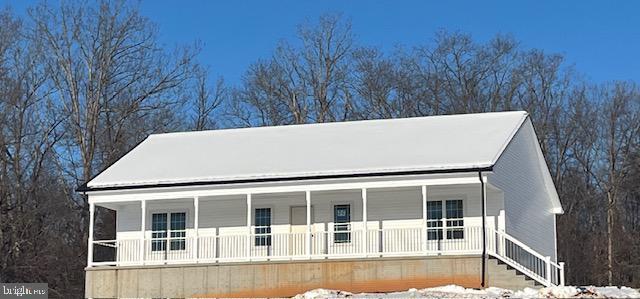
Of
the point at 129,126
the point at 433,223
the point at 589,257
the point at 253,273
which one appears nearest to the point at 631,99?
the point at 589,257

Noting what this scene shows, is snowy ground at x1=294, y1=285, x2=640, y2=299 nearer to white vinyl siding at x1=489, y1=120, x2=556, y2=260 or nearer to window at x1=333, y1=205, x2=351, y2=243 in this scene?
window at x1=333, y1=205, x2=351, y2=243

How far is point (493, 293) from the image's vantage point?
92.1ft

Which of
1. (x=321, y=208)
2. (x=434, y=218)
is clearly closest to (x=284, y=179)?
(x=321, y=208)

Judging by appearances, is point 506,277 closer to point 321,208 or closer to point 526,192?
point 526,192

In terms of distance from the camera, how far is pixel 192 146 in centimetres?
3872

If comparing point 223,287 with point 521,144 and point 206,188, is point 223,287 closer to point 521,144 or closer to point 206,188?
point 206,188

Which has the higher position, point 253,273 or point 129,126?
point 129,126

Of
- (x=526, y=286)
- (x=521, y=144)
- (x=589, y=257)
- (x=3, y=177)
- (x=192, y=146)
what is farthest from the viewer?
(x=589, y=257)

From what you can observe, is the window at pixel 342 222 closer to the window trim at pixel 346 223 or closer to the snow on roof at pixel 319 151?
the window trim at pixel 346 223

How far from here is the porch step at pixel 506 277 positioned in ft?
99.0

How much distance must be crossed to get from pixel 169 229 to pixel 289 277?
561 centimetres

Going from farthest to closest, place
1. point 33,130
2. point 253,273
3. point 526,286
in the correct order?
1. point 33,130
2. point 253,273
3. point 526,286

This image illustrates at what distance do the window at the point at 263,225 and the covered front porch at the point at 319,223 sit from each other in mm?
33

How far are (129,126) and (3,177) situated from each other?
362 inches
